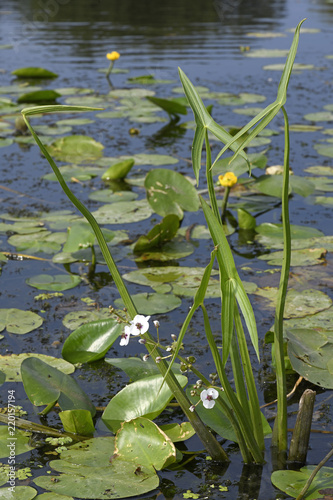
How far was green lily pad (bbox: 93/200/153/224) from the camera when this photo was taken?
2.61 meters

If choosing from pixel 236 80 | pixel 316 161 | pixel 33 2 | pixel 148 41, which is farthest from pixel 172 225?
pixel 33 2

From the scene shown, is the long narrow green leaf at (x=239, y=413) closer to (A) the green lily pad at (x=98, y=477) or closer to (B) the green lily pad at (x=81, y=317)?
(A) the green lily pad at (x=98, y=477)

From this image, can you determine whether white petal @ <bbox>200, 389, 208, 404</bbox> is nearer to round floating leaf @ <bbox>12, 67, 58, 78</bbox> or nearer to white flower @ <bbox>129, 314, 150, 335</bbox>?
white flower @ <bbox>129, 314, 150, 335</bbox>

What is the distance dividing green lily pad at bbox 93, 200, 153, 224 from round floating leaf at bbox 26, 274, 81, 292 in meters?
0.47

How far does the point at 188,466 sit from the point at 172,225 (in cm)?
122

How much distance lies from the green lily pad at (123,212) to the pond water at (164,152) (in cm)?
5

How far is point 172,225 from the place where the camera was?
2344 millimetres

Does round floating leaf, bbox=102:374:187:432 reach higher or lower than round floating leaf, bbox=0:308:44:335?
higher

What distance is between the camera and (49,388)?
133 centimetres

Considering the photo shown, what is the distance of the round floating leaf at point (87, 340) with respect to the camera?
1571 mm

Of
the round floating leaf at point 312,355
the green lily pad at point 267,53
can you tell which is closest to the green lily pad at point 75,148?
the round floating leaf at point 312,355

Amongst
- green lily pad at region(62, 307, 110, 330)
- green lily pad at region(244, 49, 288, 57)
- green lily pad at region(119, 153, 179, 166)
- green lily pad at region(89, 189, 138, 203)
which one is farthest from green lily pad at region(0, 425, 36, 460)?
green lily pad at region(244, 49, 288, 57)

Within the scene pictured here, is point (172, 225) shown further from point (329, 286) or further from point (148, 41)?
point (148, 41)

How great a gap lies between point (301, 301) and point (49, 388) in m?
0.96
